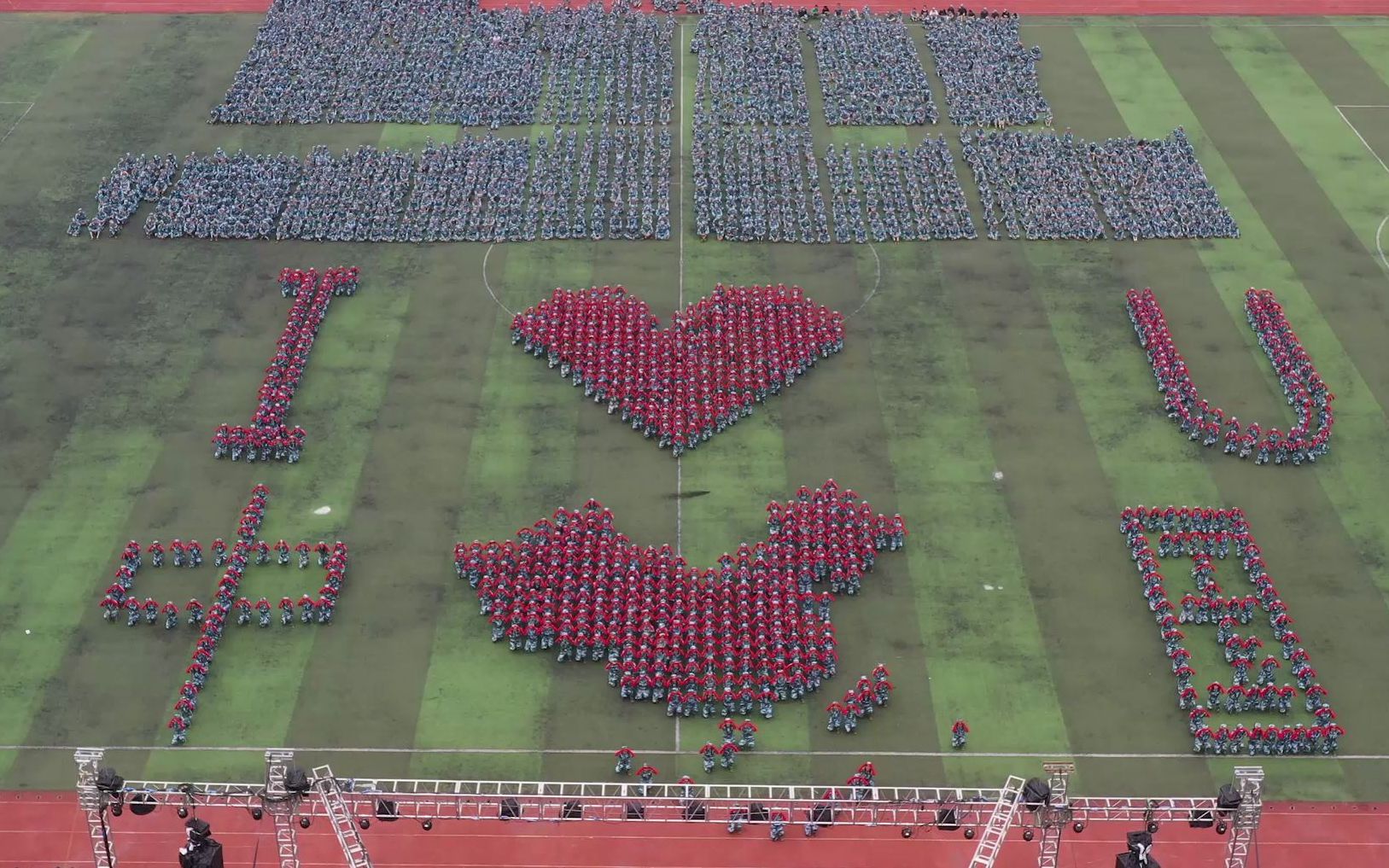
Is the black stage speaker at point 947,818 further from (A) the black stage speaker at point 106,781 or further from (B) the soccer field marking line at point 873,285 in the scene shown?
(B) the soccer field marking line at point 873,285

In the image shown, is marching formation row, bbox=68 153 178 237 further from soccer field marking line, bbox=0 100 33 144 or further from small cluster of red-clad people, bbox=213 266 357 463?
small cluster of red-clad people, bbox=213 266 357 463

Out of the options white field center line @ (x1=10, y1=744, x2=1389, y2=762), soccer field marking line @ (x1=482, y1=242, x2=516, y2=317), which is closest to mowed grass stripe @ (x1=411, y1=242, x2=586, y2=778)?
soccer field marking line @ (x1=482, y1=242, x2=516, y2=317)

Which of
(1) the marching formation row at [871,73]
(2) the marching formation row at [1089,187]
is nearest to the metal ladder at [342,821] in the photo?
(2) the marching formation row at [1089,187]

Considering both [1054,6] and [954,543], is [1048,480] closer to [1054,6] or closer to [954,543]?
[954,543]

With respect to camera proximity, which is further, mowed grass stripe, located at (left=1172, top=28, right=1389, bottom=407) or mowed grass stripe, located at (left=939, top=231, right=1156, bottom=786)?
mowed grass stripe, located at (left=1172, top=28, right=1389, bottom=407)

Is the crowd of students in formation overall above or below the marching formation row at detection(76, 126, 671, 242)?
below

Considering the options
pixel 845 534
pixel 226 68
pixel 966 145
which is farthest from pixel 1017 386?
pixel 226 68

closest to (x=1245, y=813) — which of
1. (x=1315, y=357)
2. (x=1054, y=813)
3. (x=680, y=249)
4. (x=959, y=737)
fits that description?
(x=1054, y=813)
